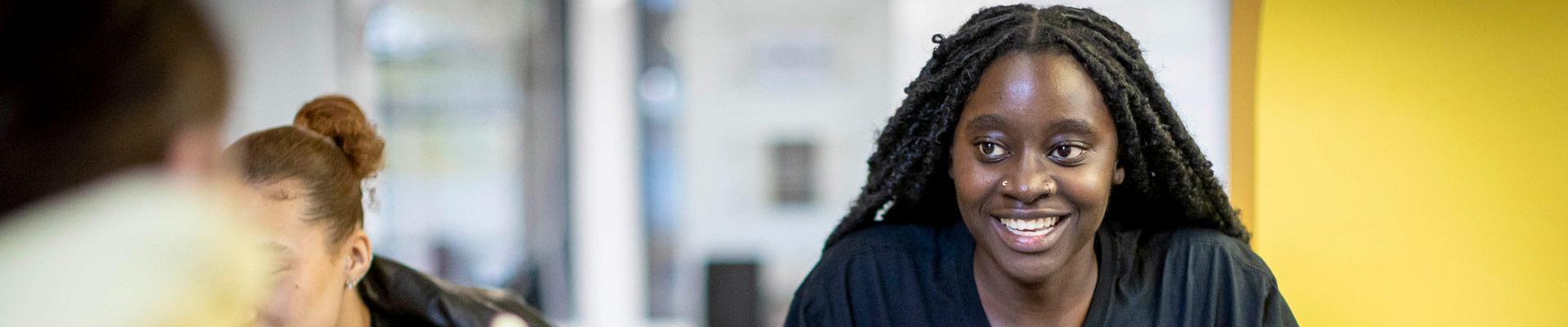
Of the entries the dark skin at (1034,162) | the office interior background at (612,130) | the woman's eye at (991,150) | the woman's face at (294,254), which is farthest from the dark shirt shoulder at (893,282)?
the office interior background at (612,130)

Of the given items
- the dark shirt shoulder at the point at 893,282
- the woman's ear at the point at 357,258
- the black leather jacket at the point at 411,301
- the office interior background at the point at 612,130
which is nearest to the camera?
the dark shirt shoulder at the point at 893,282

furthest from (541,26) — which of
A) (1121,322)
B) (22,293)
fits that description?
(22,293)

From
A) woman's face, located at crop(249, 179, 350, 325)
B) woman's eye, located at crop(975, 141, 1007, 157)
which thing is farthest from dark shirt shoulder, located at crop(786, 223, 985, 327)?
woman's face, located at crop(249, 179, 350, 325)

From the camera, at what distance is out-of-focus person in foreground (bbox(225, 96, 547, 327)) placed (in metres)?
2.02

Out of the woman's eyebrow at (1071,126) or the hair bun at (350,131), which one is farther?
the hair bun at (350,131)

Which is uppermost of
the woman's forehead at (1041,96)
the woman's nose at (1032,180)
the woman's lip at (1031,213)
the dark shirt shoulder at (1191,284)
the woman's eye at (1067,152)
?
the woman's forehead at (1041,96)

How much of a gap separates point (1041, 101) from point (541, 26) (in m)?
3.45

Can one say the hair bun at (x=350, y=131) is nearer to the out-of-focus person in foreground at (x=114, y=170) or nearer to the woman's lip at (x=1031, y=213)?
the woman's lip at (x=1031, y=213)

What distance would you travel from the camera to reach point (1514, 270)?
1.84 metres

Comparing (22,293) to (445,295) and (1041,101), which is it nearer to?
(1041,101)

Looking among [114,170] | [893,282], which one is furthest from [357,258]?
[114,170]

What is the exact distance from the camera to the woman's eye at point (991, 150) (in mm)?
1800

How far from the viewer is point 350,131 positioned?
2.20 metres

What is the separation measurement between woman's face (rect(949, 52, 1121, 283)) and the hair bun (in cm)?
106
